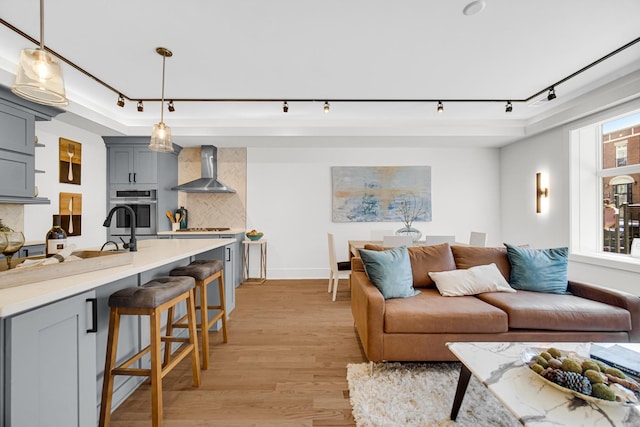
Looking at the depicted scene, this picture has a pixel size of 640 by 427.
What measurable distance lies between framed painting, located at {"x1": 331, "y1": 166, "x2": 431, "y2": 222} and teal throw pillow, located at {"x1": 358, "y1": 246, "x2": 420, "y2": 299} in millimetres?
2869

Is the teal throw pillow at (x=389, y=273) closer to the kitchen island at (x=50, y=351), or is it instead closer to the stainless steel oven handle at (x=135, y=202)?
the kitchen island at (x=50, y=351)

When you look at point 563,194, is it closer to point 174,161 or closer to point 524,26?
point 524,26

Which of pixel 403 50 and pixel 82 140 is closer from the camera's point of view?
pixel 403 50

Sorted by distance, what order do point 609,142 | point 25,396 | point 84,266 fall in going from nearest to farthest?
point 25,396, point 84,266, point 609,142

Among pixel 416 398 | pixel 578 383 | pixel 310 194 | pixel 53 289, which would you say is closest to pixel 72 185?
pixel 310 194

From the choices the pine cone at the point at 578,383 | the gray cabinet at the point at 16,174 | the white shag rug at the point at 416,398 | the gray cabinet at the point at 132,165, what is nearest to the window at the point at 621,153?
the white shag rug at the point at 416,398

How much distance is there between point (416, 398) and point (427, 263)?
1.25 metres

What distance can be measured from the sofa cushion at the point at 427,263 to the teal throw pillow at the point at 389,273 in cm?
24

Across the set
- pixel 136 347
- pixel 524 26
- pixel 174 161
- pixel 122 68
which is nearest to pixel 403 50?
pixel 524 26

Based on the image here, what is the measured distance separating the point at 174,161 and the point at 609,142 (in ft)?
21.5

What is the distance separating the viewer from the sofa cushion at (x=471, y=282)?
2.53m

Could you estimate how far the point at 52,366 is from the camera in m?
1.11

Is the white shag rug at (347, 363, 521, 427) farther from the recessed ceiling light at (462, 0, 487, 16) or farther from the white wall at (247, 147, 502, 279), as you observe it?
the white wall at (247, 147, 502, 279)

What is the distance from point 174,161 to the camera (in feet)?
17.0
